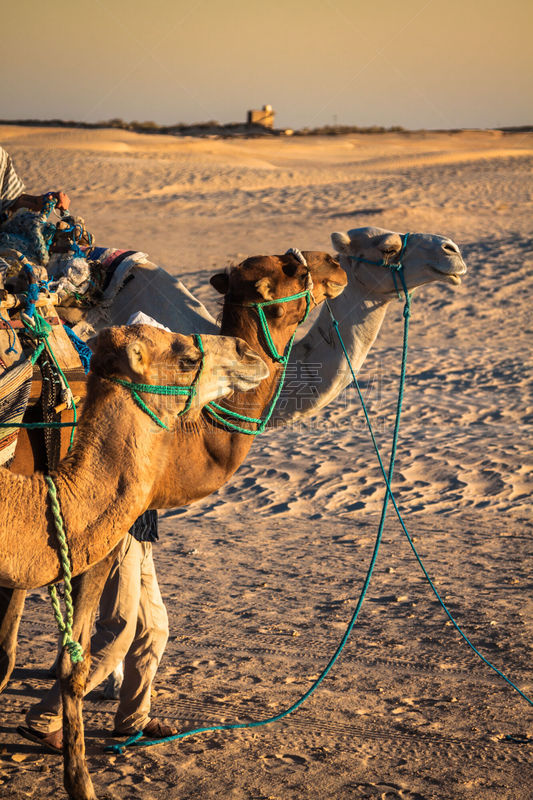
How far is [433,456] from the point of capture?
887cm

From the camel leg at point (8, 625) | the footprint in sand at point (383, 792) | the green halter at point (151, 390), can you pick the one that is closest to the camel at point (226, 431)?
the green halter at point (151, 390)

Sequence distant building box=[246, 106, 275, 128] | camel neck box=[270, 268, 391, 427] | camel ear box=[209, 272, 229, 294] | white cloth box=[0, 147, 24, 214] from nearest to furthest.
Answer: camel ear box=[209, 272, 229, 294], camel neck box=[270, 268, 391, 427], white cloth box=[0, 147, 24, 214], distant building box=[246, 106, 275, 128]

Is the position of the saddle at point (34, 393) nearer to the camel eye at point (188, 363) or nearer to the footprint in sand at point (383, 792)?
the camel eye at point (188, 363)

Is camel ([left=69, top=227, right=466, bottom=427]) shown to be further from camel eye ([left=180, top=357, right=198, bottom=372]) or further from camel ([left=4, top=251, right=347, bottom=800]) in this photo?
camel eye ([left=180, top=357, right=198, bottom=372])

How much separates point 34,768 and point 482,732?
2012 mm

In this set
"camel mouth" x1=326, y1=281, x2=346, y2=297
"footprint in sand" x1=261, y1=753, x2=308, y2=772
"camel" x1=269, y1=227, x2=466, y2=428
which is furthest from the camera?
"camel" x1=269, y1=227, x2=466, y2=428

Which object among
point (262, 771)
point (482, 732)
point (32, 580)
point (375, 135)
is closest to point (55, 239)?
point (32, 580)

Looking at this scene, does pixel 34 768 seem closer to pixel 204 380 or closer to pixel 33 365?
pixel 33 365

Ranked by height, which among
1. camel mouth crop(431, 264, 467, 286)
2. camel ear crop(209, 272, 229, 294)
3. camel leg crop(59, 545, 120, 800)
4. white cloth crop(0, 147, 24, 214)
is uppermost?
white cloth crop(0, 147, 24, 214)

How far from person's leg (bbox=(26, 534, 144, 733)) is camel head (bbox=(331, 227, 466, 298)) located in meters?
1.89

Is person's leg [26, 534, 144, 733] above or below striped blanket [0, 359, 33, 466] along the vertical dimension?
below

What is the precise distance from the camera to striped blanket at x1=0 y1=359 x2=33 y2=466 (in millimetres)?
3706

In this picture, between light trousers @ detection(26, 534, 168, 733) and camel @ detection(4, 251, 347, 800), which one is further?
light trousers @ detection(26, 534, 168, 733)

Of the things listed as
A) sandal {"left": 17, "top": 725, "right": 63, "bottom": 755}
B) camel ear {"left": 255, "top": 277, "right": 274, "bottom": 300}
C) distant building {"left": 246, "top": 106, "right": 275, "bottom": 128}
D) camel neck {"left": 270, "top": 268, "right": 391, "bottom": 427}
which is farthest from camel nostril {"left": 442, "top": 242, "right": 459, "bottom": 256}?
distant building {"left": 246, "top": 106, "right": 275, "bottom": 128}
